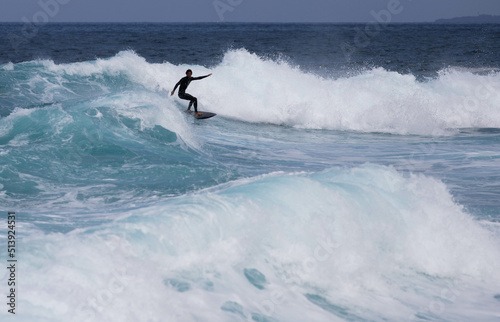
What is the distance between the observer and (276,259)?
19.7 ft

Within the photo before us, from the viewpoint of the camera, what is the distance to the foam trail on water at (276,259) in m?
4.97

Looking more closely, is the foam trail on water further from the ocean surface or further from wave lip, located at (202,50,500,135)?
wave lip, located at (202,50,500,135)

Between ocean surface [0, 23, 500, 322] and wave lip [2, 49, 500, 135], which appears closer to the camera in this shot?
ocean surface [0, 23, 500, 322]

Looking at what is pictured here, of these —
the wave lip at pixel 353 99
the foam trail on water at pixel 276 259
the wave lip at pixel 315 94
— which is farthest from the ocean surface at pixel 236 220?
the wave lip at pixel 315 94

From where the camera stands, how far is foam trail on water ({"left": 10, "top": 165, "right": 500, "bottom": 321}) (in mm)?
4973

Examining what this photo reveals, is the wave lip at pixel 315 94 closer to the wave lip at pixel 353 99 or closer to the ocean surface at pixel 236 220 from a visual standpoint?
the wave lip at pixel 353 99

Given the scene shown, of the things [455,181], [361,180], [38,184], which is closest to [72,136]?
[38,184]

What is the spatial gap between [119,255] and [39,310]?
Answer: 935mm

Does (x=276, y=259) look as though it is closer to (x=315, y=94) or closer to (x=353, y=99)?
(x=353, y=99)

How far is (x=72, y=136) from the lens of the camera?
11266mm

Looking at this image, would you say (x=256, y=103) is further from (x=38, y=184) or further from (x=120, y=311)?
(x=120, y=311)

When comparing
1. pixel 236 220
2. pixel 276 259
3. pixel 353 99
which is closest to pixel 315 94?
pixel 353 99

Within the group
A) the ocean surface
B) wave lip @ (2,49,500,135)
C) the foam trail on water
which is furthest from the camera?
wave lip @ (2,49,500,135)

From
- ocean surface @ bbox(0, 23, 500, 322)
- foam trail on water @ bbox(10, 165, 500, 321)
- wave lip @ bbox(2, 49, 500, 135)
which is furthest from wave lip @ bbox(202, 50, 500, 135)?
foam trail on water @ bbox(10, 165, 500, 321)
